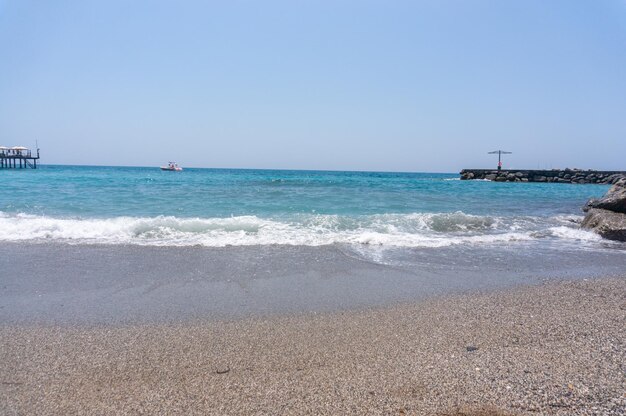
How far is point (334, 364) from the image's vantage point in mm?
3404

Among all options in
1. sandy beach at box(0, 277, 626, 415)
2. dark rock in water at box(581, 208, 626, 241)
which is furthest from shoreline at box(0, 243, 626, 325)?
dark rock in water at box(581, 208, 626, 241)

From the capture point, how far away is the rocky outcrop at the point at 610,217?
1091 cm

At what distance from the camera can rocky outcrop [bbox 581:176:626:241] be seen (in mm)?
10914

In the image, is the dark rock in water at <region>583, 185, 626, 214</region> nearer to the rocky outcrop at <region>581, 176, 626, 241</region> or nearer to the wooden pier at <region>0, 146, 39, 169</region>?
the rocky outcrop at <region>581, 176, 626, 241</region>

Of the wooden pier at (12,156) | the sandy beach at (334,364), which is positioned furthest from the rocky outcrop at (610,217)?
the wooden pier at (12,156)

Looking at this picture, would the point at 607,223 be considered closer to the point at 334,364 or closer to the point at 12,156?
the point at 334,364

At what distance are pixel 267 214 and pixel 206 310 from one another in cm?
950

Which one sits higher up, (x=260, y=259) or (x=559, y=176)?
(x=559, y=176)

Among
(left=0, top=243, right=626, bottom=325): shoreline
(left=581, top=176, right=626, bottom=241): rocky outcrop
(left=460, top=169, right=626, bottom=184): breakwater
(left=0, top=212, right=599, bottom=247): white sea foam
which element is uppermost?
(left=460, top=169, right=626, bottom=184): breakwater

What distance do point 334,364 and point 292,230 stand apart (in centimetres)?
772

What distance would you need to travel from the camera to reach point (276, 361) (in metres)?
3.48

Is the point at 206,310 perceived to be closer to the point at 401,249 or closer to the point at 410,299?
the point at 410,299

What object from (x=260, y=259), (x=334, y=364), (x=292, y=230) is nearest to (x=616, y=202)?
(x=292, y=230)

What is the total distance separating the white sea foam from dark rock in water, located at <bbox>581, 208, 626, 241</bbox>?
13.4 inches
